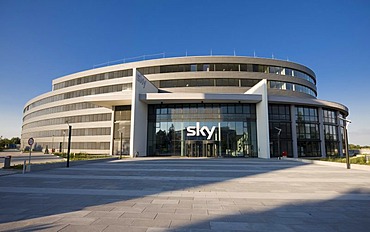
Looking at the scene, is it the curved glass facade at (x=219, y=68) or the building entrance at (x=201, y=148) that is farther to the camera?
the curved glass facade at (x=219, y=68)

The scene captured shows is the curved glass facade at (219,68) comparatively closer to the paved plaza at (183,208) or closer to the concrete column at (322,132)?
the concrete column at (322,132)

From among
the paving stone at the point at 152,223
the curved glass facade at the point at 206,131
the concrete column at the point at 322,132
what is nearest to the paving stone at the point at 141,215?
the paving stone at the point at 152,223

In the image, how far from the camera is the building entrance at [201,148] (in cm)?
3331

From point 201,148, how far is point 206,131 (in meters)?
2.92

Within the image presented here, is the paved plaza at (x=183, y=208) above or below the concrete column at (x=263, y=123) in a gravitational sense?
below

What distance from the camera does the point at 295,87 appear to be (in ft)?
133

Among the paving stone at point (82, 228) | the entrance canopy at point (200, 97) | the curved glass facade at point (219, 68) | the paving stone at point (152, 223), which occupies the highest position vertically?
the curved glass facade at point (219, 68)

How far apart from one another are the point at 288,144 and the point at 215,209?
108 ft

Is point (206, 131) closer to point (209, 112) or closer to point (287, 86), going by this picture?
point (209, 112)

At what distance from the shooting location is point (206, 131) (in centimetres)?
3341

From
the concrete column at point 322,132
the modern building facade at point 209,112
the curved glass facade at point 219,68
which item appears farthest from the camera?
the curved glass facade at point 219,68

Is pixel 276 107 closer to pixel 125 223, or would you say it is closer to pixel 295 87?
pixel 295 87

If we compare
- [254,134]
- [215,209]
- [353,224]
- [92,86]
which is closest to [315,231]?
[353,224]

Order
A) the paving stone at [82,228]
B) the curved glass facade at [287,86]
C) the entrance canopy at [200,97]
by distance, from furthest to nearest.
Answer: the curved glass facade at [287,86]
the entrance canopy at [200,97]
the paving stone at [82,228]
